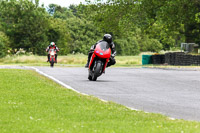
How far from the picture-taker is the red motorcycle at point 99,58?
19828mm

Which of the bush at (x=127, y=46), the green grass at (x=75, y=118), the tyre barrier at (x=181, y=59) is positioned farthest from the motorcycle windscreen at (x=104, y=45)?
the bush at (x=127, y=46)

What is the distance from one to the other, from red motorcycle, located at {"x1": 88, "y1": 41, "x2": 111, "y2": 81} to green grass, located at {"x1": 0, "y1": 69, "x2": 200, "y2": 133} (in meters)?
7.43

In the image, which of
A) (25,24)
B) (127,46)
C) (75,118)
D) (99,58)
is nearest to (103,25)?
(25,24)

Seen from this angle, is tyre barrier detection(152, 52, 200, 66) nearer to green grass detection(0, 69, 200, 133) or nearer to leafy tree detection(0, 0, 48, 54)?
green grass detection(0, 69, 200, 133)

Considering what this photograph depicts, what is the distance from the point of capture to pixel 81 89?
16.1 meters

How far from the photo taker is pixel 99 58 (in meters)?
20.2

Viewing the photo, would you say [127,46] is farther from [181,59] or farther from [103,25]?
[181,59]

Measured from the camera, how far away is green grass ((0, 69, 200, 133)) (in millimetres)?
7629

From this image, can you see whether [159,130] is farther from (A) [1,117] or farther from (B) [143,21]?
(B) [143,21]

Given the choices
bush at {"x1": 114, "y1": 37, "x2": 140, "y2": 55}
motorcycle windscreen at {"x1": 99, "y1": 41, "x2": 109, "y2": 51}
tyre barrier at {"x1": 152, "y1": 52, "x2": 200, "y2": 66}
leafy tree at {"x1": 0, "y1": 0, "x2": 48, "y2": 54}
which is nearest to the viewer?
motorcycle windscreen at {"x1": 99, "y1": 41, "x2": 109, "y2": 51}

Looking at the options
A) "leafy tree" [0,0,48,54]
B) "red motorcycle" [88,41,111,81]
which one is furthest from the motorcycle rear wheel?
"leafy tree" [0,0,48,54]

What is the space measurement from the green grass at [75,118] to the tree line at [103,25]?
28757mm

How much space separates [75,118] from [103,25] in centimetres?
4136

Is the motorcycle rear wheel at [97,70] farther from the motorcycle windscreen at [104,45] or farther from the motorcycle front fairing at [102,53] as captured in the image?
the motorcycle windscreen at [104,45]
